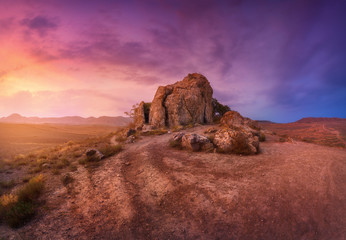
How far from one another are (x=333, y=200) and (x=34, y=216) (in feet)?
28.7

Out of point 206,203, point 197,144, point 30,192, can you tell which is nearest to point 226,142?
point 197,144

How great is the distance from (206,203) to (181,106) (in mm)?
19007

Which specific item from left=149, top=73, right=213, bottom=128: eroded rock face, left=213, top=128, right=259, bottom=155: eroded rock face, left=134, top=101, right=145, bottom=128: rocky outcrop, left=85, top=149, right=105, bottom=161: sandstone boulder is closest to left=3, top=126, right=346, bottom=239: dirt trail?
left=213, top=128, right=259, bottom=155: eroded rock face

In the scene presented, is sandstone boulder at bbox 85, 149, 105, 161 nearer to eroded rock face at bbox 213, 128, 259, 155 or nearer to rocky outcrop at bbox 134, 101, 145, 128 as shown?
eroded rock face at bbox 213, 128, 259, 155

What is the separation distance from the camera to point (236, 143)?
356 inches

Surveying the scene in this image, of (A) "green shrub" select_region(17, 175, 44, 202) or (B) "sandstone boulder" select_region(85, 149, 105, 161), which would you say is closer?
(A) "green shrub" select_region(17, 175, 44, 202)

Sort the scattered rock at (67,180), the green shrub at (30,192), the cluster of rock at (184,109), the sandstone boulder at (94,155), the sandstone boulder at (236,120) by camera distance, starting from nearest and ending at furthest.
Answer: the green shrub at (30,192) → the scattered rock at (67,180) → the sandstone boulder at (94,155) → the sandstone boulder at (236,120) → the cluster of rock at (184,109)

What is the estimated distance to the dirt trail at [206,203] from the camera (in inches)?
140

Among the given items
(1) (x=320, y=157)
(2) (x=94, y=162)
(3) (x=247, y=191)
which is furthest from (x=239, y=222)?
(2) (x=94, y=162)

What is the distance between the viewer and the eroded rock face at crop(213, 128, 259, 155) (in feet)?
28.5

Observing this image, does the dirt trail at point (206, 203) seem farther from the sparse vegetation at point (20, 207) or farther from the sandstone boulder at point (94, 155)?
the sandstone boulder at point (94, 155)

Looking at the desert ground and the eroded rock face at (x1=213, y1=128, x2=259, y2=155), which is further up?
the eroded rock face at (x1=213, y1=128, x2=259, y2=155)

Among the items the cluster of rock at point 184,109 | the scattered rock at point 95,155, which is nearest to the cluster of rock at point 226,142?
the scattered rock at point 95,155

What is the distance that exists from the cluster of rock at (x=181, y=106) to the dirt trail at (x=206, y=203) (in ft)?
51.0
